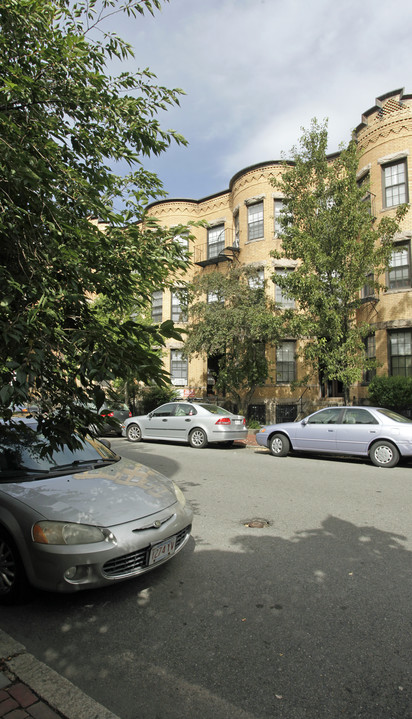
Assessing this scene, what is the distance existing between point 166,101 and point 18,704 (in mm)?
5013

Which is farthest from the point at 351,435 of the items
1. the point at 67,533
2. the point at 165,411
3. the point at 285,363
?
the point at 285,363

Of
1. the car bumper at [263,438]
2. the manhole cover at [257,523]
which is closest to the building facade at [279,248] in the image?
the car bumper at [263,438]

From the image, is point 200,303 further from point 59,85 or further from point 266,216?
point 59,85

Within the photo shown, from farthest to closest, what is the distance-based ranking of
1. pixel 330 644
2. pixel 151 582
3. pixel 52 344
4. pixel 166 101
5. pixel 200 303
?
pixel 200 303
pixel 166 101
pixel 151 582
pixel 330 644
pixel 52 344

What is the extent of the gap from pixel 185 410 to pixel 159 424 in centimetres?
109

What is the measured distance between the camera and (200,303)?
19.1 m

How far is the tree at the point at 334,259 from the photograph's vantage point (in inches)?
571

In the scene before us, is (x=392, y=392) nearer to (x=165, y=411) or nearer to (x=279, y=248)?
(x=165, y=411)

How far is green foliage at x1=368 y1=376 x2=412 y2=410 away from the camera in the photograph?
16.3 m

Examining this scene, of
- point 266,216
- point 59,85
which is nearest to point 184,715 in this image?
point 59,85

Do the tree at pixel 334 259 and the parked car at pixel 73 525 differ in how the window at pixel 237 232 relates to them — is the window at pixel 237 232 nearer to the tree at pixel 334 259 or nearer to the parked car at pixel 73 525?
the tree at pixel 334 259

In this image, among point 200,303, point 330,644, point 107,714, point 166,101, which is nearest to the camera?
point 107,714

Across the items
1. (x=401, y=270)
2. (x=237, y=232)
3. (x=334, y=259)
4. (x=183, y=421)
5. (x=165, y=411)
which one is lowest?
(x=183, y=421)

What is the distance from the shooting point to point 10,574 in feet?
11.6
